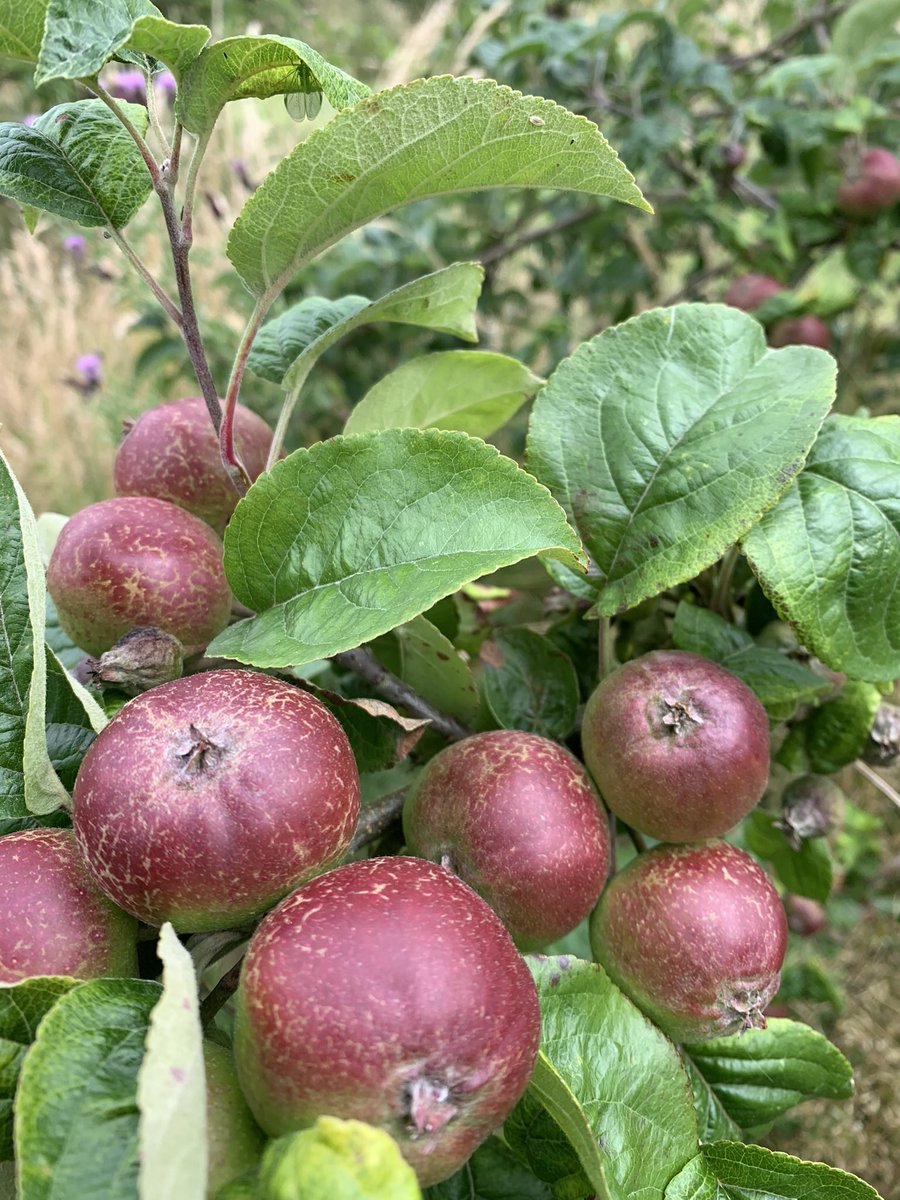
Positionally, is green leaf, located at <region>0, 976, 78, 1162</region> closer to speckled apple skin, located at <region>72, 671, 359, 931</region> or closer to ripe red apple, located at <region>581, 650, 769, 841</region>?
speckled apple skin, located at <region>72, 671, 359, 931</region>

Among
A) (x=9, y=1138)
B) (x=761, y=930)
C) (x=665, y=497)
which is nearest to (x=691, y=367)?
(x=665, y=497)

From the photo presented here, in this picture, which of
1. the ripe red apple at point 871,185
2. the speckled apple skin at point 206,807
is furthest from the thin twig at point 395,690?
the ripe red apple at point 871,185

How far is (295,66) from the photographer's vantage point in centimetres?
70

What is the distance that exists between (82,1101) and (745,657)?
28.3 inches

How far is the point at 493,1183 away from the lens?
834 mm

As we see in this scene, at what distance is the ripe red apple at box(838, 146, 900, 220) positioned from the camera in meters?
2.06

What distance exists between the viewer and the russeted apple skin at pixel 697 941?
2.53ft

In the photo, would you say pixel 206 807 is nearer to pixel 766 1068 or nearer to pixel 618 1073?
pixel 618 1073

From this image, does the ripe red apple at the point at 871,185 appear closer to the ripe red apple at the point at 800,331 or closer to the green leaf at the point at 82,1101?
the ripe red apple at the point at 800,331

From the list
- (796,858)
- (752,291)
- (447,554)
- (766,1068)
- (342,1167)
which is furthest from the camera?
(752,291)

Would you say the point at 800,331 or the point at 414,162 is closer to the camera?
the point at 414,162

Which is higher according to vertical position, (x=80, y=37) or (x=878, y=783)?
(x=80, y=37)

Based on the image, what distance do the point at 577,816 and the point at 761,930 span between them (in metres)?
0.18

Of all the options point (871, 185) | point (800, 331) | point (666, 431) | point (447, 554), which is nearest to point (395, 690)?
point (447, 554)
